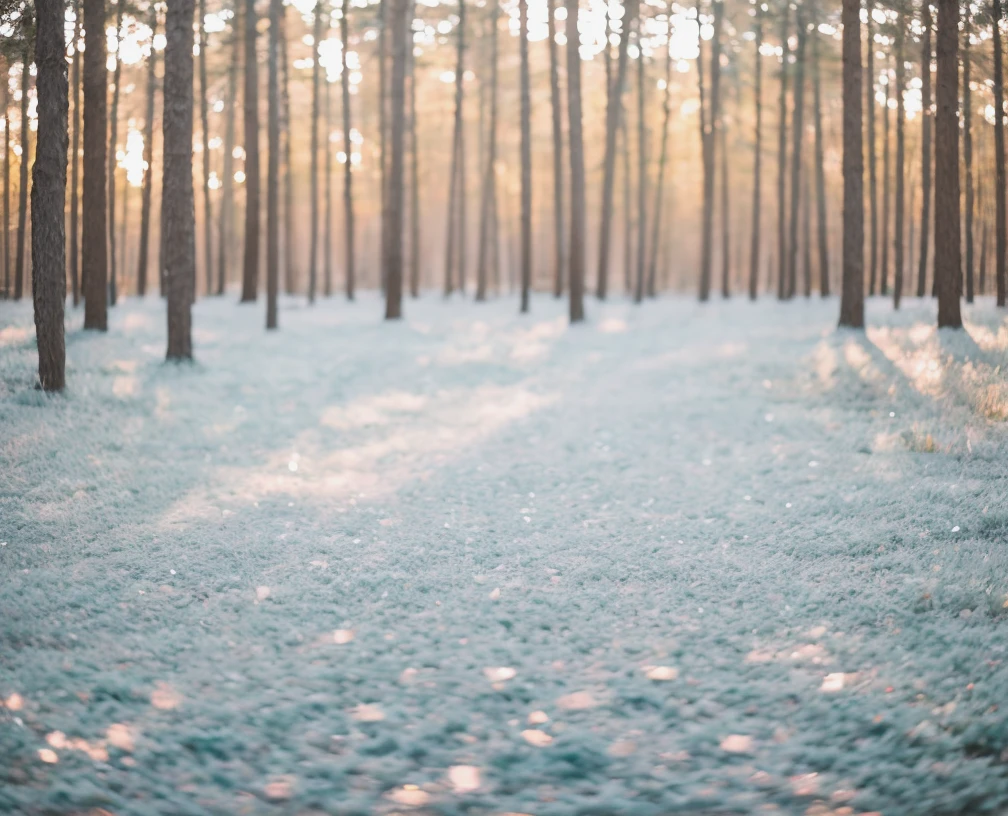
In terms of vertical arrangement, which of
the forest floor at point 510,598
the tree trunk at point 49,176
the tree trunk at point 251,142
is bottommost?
the forest floor at point 510,598

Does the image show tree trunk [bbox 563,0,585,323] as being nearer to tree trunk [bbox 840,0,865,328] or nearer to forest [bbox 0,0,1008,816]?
forest [bbox 0,0,1008,816]

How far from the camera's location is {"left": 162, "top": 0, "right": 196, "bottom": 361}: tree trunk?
1118cm

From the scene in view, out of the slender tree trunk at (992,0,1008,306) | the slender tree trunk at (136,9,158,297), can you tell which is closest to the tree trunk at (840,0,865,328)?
the slender tree trunk at (992,0,1008,306)

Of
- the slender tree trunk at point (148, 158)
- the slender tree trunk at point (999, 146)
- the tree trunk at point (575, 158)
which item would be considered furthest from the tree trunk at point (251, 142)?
the slender tree trunk at point (999, 146)

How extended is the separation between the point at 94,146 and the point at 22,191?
2.60 metres

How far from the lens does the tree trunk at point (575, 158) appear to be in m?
17.3

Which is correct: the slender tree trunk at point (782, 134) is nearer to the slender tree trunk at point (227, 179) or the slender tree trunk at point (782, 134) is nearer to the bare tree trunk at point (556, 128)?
the bare tree trunk at point (556, 128)

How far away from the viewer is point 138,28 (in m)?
18.0

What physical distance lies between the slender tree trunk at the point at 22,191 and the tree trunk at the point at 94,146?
880 mm

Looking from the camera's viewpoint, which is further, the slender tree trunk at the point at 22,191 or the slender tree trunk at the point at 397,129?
the slender tree trunk at the point at 397,129

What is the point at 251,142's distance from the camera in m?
17.7

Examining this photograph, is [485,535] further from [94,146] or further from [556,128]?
[556,128]

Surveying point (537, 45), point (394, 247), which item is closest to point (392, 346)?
point (394, 247)

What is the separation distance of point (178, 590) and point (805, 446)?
613cm
